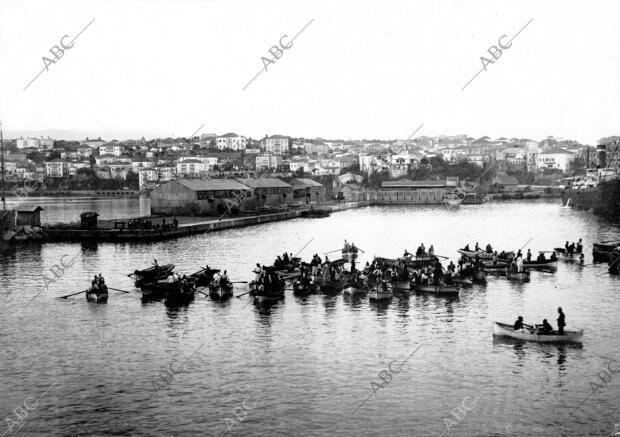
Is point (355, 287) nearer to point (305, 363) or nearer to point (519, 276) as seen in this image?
point (519, 276)

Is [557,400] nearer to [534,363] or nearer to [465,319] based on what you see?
[534,363]

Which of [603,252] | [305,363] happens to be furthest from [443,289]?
[603,252]

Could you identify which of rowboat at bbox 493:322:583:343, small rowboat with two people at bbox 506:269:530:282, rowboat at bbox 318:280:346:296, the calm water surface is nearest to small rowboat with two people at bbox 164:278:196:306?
the calm water surface

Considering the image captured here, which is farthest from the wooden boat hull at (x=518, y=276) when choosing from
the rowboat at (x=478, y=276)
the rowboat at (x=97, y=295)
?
the rowboat at (x=97, y=295)

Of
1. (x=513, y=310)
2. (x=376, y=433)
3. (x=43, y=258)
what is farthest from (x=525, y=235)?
(x=376, y=433)

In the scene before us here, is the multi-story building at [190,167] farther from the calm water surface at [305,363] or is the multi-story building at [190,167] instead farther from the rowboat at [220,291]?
the rowboat at [220,291]

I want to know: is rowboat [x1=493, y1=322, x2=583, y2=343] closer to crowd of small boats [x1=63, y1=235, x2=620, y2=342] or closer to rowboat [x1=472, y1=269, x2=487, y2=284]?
crowd of small boats [x1=63, y1=235, x2=620, y2=342]
